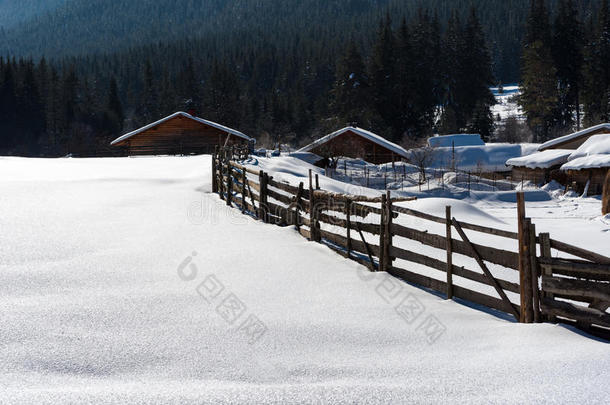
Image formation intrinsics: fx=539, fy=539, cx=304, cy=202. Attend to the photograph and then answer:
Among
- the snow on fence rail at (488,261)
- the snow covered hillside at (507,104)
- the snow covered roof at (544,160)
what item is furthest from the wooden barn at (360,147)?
the snow covered hillside at (507,104)

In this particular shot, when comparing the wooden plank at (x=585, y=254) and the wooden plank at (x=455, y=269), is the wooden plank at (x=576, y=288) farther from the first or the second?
the wooden plank at (x=455, y=269)

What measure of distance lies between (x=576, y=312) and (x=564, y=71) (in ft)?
→ 267

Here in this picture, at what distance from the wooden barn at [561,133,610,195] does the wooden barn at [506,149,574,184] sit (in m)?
2.26

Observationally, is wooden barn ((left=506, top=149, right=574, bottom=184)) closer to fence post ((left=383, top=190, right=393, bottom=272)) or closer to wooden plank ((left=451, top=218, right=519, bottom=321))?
fence post ((left=383, top=190, right=393, bottom=272))

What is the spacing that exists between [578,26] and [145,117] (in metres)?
75.1

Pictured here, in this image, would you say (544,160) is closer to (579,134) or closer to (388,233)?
(579,134)

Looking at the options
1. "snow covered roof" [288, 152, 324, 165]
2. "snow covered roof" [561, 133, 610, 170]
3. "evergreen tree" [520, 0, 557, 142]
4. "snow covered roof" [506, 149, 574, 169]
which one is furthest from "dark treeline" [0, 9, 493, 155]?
"snow covered roof" [561, 133, 610, 170]

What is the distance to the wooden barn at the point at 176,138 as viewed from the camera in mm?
46094

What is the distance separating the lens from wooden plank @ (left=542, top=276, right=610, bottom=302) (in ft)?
19.2

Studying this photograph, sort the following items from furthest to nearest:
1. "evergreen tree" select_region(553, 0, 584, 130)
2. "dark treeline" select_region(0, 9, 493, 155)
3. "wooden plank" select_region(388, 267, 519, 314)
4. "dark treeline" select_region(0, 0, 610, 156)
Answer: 1. "evergreen tree" select_region(553, 0, 584, 130)
2. "dark treeline" select_region(0, 9, 493, 155)
3. "dark treeline" select_region(0, 0, 610, 156)
4. "wooden plank" select_region(388, 267, 519, 314)

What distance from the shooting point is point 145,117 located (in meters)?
103

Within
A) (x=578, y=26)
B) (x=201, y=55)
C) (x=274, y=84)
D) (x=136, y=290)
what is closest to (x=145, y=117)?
(x=274, y=84)

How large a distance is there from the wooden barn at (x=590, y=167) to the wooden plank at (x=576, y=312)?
98.2ft

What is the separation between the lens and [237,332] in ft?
19.6
